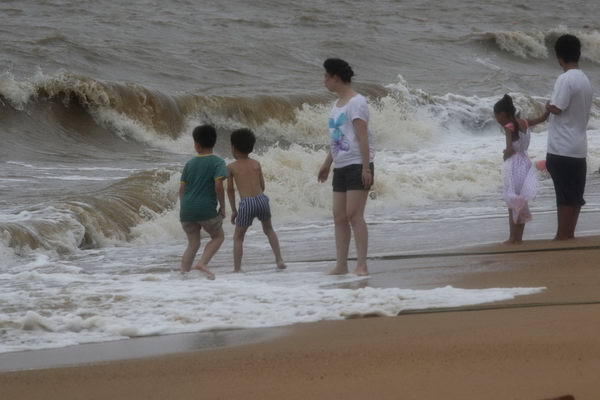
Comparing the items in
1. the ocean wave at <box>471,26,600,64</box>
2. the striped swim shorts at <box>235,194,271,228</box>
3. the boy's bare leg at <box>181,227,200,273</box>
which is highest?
the ocean wave at <box>471,26,600,64</box>

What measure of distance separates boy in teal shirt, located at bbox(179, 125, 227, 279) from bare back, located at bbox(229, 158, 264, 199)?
20 centimetres

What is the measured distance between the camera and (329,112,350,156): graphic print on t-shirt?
7762 millimetres

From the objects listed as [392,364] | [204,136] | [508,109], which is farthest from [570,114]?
[392,364]

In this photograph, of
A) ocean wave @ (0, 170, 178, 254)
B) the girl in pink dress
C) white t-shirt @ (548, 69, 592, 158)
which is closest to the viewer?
white t-shirt @ (548, 69, 592, 158)

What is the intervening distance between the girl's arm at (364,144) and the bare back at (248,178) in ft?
4.03

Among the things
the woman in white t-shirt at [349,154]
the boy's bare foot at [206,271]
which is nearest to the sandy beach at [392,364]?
the woman in white t-shirt at [349,154]

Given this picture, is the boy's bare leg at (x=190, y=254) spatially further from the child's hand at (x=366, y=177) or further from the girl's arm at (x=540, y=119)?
the girl's arm at (x=540, y=119)

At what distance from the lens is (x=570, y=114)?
848cm

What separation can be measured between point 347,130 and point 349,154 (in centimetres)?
17

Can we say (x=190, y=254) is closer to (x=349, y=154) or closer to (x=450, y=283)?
(x=349, y=154)

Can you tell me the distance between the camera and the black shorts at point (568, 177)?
856cm

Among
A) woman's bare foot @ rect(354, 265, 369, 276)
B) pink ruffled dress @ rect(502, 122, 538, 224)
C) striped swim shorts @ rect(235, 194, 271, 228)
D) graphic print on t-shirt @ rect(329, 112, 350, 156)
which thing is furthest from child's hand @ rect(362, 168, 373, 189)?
pink ruffled dress @ rect(502, 122, 538, 224)

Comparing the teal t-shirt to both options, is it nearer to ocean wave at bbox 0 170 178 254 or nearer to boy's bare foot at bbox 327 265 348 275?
boy's bare foot at bbox 327 265 348 275

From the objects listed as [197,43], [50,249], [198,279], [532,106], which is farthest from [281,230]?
[197,43]
